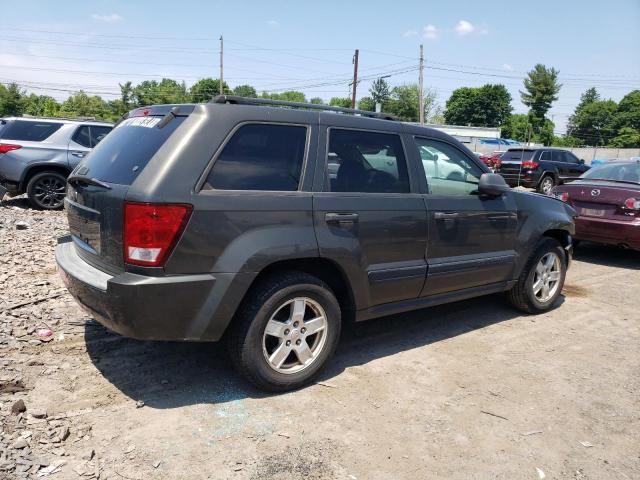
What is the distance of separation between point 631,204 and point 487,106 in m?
98.6

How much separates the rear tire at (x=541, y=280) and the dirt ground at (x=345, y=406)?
0.97 feet

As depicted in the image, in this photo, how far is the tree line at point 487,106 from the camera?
71250 millimetres

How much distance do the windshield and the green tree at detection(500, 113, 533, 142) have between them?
82372mm

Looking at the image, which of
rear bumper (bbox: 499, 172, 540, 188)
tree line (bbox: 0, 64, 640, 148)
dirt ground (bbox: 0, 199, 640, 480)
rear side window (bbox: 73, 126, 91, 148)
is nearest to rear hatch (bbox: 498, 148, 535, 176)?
rear bumper (bbox: 499, 172, 540, 188)

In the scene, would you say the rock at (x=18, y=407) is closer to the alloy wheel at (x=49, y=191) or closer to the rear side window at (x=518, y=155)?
the alloy wheel at (x=49, y=191)

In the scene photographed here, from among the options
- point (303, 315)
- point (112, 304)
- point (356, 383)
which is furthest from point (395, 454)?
point (112, 304)

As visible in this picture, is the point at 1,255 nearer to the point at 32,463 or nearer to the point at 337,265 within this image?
the point at 32,463

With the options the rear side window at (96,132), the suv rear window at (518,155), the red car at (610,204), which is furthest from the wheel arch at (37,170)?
the suv rear window at (518,155)

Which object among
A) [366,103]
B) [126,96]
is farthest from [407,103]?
[126,96]

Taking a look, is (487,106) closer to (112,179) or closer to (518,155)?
(518,155)

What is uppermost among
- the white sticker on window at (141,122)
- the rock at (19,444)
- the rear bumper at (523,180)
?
the white sticker on window at (141,122)

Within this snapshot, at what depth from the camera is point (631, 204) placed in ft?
23.5

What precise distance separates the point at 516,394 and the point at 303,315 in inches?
63.2

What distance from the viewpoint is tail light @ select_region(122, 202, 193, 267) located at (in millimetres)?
2779
